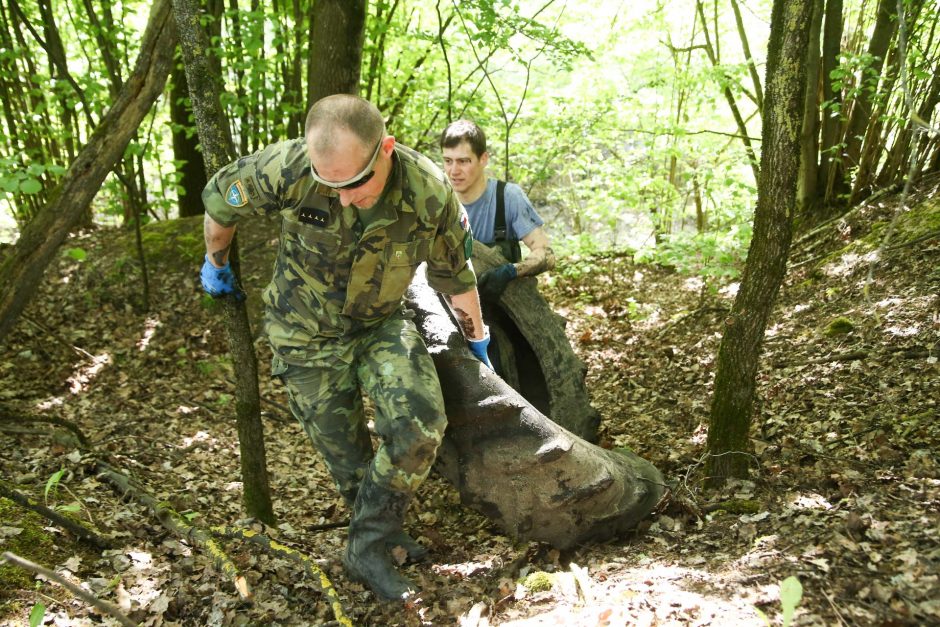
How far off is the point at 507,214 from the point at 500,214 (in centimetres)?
5

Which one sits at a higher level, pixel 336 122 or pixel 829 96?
pixel 829 96

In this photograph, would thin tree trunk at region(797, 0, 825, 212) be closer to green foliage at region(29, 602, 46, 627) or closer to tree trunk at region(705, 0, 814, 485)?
tree trunk at region(705, 0, 814, 485)

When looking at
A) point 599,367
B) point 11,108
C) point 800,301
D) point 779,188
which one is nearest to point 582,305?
point 599,367

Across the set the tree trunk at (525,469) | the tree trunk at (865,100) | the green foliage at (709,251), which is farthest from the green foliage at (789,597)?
the tree trunk at (865,100)

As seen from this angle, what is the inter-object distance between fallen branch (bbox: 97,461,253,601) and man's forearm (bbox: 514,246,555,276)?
2551 millimetres

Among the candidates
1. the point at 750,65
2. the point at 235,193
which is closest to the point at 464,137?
the point at 235,193

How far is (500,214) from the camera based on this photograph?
16.1 ft

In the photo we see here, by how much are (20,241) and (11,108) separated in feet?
14.3

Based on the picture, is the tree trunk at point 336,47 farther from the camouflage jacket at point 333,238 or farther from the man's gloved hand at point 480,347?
the man's gloved hand at point 480,347

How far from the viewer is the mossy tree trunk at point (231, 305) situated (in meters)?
3.28

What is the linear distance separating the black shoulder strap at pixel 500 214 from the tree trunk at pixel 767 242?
1908 mm

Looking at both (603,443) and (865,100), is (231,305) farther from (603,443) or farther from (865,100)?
(865,100)

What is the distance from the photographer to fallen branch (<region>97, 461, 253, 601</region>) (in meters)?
2.89

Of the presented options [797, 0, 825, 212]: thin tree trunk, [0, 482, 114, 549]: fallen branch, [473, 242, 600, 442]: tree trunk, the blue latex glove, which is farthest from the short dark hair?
[797, 0, 825, 212]: thin tree trunk
